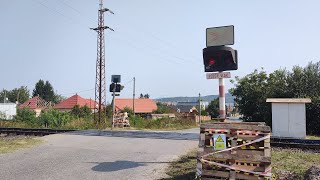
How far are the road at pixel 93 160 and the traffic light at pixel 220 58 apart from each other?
2862mm

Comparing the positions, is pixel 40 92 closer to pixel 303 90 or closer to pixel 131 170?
pixel 303 90

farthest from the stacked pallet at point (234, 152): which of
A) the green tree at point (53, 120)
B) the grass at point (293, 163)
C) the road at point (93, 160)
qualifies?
the green tree at point (53, 120)

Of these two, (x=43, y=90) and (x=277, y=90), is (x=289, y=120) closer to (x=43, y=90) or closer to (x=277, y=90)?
(x=277, y=90)

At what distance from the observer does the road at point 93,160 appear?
27.1ft

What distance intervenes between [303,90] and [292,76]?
5.61 ft

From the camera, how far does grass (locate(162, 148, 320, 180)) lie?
7707mm

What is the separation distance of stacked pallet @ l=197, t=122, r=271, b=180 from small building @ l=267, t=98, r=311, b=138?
11.5 m

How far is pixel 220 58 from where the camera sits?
8.80 metres

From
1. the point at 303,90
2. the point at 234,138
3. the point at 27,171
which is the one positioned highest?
the point at 303,90

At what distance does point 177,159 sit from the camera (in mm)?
10039

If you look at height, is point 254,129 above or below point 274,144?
above

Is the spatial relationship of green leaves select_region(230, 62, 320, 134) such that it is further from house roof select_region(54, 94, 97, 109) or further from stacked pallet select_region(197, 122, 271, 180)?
house roof select_region(54, 94, 97, 109)

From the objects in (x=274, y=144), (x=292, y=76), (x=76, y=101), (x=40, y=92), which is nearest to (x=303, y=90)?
(x=292, y=76)

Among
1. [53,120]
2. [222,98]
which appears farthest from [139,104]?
[222,98]
